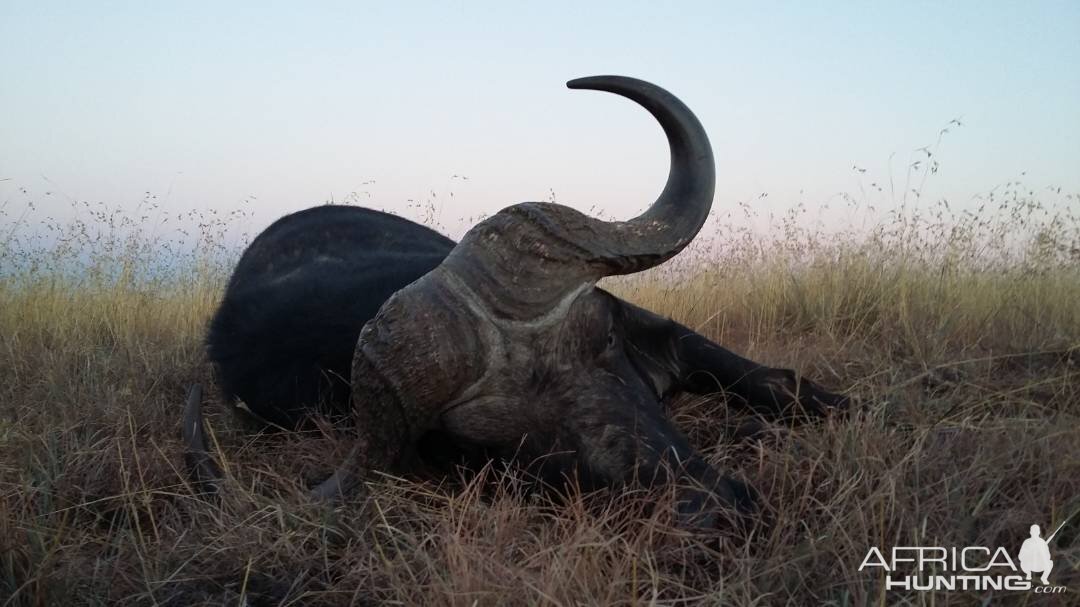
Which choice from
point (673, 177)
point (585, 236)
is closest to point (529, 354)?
point (585, 236)

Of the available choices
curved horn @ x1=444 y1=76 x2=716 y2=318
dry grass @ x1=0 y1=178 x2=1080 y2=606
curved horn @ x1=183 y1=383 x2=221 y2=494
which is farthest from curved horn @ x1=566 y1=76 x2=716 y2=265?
curved horn @ x1=183 y1=383 x2=221 y2=494

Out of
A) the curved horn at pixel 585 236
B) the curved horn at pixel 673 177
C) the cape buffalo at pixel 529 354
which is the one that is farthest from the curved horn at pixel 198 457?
the curved horn at pixel 673 177

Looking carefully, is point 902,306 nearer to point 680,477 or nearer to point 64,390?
point 680,477

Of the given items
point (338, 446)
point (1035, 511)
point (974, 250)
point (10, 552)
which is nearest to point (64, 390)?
point (338, 446)

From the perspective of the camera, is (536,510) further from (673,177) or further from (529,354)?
(673,177)

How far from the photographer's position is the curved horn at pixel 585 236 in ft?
7.54

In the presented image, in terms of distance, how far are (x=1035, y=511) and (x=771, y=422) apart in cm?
115

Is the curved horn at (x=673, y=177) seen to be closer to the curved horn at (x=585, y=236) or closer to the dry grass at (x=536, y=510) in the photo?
the curved horn at (x=585, y=236)

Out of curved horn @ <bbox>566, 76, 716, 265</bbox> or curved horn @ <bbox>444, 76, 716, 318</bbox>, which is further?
curved horn @ <bbox>566, 76, 716, 265</bbox>

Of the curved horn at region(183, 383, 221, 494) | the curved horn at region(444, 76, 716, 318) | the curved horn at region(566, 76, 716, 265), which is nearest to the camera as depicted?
the curved horn at region(444, 76, 716, 318)

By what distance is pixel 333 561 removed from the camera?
2086 millimetres

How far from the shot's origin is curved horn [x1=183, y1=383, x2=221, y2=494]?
2.42m

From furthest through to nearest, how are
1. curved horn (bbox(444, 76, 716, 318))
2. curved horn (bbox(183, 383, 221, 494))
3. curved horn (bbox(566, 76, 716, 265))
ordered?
1. curved horn (bbox(566, 76, 716, 265))
2. curved horn (bbox(183, 383, 221, 494))
3. curved horn (bbox(444, 76, 716, 318))

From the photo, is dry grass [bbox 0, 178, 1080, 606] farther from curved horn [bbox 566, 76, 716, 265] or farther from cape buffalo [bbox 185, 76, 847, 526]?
curved horn [bbox 566, 76, 716, 265]
